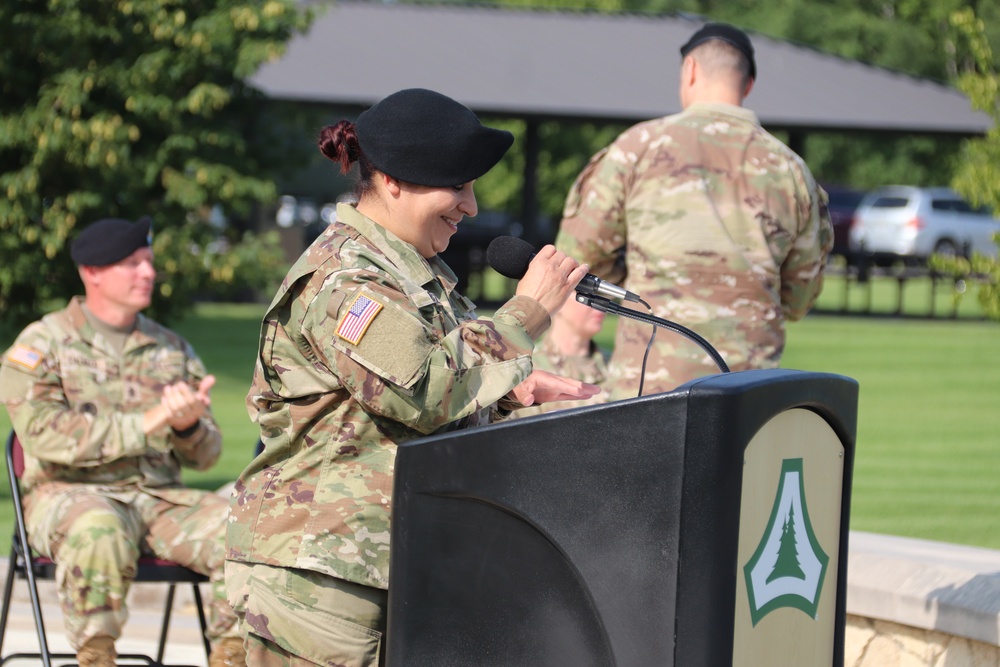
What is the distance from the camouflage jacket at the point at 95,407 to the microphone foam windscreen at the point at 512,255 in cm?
225

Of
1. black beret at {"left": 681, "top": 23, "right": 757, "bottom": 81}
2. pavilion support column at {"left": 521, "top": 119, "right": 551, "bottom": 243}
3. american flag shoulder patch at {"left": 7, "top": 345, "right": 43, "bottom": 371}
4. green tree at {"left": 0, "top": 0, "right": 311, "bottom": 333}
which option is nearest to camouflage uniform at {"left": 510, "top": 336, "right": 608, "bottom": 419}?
black beret at {"left": 681, "top": 23, "right": 757, "bottom": 81}

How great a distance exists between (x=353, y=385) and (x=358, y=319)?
0.12m

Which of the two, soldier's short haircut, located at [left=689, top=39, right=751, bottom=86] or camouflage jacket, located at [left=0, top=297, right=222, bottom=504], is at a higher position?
soldier's short haircut, located at [left=689, top=39, right=751, bottom=86]

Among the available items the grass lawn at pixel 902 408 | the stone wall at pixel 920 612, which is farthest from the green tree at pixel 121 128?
the stone wall at pixel 920 612

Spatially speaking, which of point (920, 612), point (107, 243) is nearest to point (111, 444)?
point (107, 243)

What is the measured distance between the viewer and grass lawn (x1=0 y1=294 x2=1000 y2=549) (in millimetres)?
7395

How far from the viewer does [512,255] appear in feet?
8.22

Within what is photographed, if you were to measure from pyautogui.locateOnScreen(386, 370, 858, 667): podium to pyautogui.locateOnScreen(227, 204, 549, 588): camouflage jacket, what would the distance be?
0.55ft

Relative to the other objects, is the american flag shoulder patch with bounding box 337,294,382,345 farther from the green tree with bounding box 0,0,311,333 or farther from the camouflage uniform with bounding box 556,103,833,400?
the green tree with bounding box 0,0,311,333

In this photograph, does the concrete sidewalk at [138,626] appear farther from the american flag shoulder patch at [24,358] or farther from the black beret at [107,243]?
the black beret at [107,243]

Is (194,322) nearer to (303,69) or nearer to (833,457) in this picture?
(303,69)

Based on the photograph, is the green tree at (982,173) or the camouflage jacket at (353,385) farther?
the green tree at (982,173)

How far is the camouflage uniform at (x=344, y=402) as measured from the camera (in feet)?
7.58

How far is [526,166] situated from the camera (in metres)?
21.2
